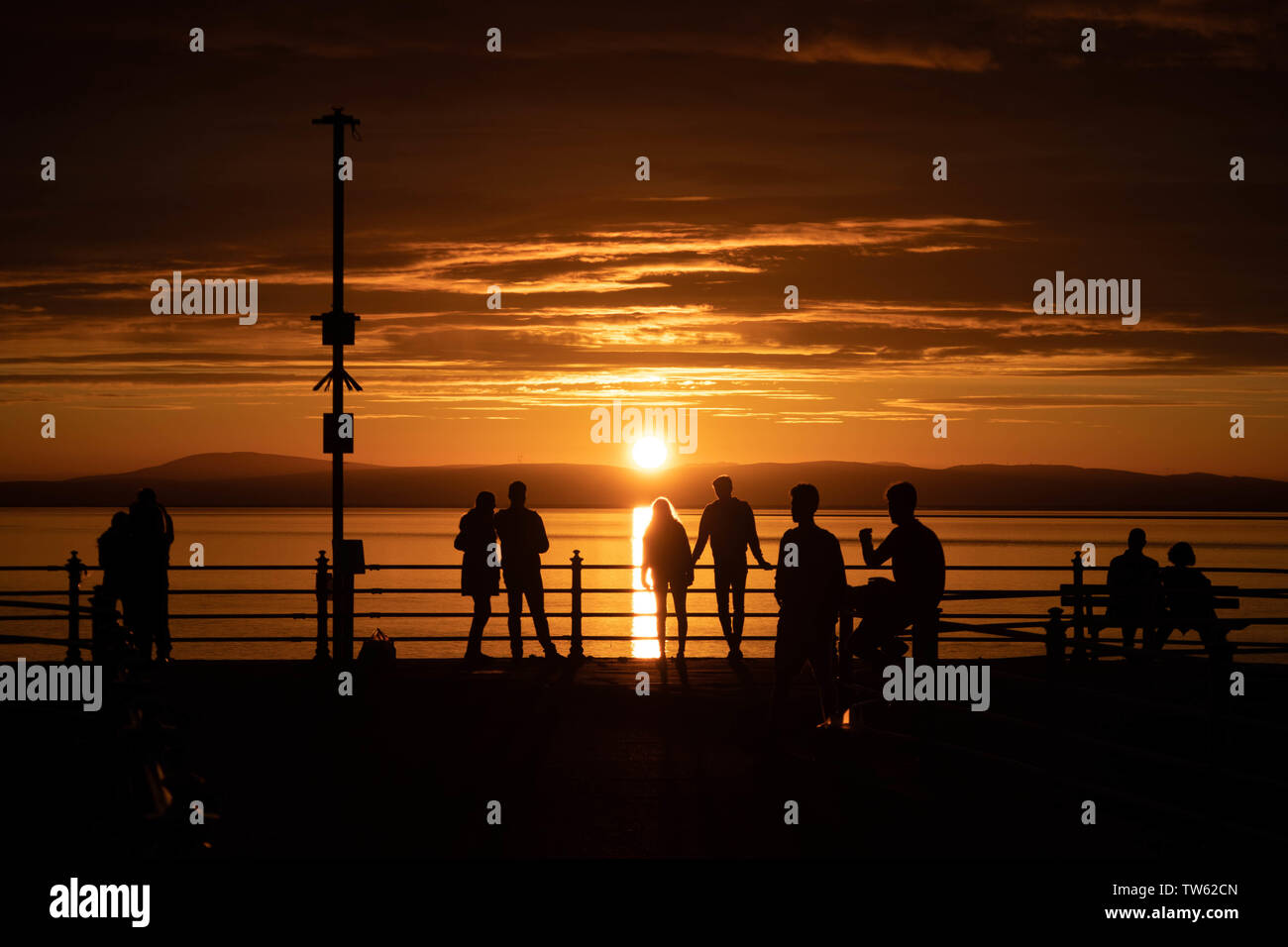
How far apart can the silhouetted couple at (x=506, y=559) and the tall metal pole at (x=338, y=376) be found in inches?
55.2

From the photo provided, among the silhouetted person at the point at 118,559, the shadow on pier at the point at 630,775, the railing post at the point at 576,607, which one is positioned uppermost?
the silhouetted person at the point at 118,559

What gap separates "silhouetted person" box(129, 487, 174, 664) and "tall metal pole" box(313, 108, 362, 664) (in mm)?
1918

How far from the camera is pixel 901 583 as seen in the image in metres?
10.6

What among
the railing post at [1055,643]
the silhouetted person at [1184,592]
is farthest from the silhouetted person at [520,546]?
the railing post at [1055,643]

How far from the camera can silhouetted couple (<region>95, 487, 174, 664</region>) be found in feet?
52.0

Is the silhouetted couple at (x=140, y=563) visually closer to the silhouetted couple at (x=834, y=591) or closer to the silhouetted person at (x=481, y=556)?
the silhouetted person at (x=481, y=556)

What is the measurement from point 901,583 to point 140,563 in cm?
928

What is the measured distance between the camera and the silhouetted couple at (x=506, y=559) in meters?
15.8

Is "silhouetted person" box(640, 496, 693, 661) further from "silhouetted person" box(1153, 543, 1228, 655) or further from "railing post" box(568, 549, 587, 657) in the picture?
"silhouetted person" box(1153, 543, 1228, 655)

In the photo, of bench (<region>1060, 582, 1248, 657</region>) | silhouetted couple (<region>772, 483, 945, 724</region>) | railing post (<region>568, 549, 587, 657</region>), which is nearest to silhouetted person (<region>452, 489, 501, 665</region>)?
railing post (<region>568, 549, 587, 657</region>)
